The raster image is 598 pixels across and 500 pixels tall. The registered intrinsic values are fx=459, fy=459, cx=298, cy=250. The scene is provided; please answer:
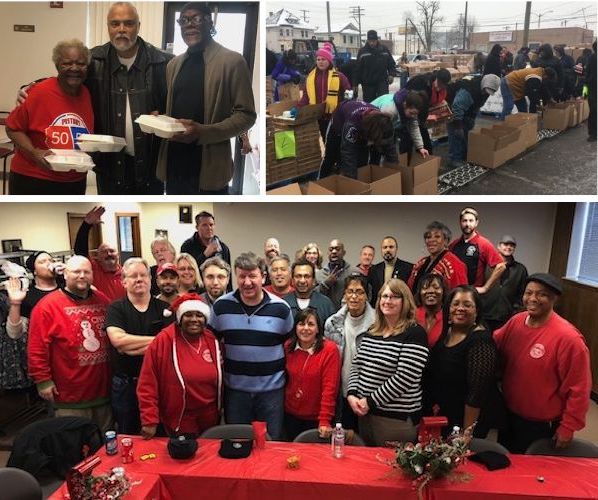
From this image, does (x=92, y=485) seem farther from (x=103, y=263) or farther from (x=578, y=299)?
(x=578, y=299)

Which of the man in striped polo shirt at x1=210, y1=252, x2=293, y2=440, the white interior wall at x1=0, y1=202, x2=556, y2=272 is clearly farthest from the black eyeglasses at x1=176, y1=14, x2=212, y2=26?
the man in striped polo shirt at x1=210, y1=252, x2=293, y2=440

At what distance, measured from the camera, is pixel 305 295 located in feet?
9.55

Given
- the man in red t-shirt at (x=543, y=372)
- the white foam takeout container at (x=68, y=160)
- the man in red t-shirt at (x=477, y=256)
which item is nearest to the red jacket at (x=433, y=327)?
the man in red t-shirt at (x=543, y=372)

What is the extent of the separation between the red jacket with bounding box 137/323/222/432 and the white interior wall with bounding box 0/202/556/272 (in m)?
1.00

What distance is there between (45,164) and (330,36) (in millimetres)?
1834

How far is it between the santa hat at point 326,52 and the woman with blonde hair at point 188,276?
59.4 inches

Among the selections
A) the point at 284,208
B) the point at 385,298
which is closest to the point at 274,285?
the point at 284,208

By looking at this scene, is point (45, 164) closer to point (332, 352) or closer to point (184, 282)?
point (184, 282)

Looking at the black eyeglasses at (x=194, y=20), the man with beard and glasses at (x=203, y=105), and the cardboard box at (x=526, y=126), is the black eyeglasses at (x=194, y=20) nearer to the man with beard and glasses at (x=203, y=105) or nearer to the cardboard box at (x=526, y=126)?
the man with beard and glasses at (x=203, y=105)

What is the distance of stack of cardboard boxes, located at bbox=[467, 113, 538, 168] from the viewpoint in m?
2.81

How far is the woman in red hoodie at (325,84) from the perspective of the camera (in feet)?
8.87

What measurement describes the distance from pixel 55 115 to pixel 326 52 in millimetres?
1606

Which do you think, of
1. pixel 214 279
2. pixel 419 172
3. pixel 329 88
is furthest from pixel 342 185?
pixel 214 279

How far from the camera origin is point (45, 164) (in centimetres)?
271
